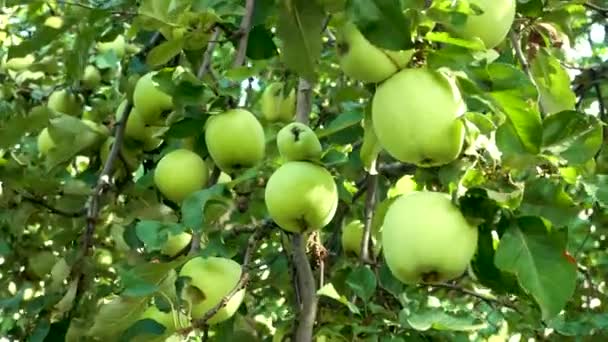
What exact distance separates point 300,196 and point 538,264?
1.28 ft

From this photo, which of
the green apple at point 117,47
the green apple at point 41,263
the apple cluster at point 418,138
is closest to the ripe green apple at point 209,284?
the apple cluster at point 418,138

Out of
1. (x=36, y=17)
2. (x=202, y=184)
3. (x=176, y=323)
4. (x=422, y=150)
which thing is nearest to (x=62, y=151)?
(x=36, y=17)

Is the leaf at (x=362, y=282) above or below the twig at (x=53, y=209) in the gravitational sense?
above

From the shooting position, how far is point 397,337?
1.58m

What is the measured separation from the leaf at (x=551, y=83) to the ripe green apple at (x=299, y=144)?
1.20ft

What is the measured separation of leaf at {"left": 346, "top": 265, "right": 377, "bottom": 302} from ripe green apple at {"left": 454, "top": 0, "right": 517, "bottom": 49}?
64 cm

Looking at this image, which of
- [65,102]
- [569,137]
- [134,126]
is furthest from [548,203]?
[65,102]

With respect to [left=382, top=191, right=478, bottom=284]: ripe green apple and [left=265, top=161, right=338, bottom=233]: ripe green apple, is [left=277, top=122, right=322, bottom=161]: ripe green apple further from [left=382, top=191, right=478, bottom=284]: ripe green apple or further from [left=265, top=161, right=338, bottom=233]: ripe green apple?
[left=382, top=191, right=478, bottom=284]: ripe green apple

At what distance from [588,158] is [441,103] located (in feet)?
0.75

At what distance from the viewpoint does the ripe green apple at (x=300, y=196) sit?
52.2 inches

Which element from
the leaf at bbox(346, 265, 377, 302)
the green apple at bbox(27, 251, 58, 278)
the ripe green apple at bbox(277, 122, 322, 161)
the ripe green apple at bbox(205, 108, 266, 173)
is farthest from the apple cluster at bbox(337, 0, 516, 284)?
the green apple at bbox(27, 251, 58, 278)

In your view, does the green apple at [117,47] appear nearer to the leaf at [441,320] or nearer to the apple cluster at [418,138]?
the leaf at [441,320]

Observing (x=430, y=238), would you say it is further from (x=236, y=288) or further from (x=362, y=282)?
(x=362, y=282)

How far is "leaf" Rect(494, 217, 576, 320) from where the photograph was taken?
40.9 inches
